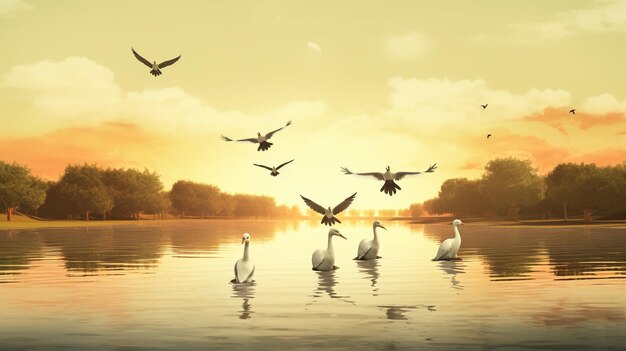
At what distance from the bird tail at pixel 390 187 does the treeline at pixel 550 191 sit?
3773 inches

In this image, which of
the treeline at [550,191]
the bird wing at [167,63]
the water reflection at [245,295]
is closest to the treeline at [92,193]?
→ the treeline at [550,191]

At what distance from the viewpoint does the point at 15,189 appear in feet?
460

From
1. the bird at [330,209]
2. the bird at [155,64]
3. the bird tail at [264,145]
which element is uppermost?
the bird at [155,64]

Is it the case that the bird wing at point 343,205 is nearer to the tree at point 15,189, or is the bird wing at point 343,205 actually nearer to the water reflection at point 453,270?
the water reflection at point 453,270

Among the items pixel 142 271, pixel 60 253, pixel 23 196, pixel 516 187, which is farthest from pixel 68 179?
pixel 142 271

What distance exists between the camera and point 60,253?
45938 millimetres

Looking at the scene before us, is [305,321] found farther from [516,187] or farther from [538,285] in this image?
[516,187]

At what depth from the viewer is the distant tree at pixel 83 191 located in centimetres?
16538

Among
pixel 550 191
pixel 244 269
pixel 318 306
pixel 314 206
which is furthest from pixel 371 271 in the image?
pixel 550 191

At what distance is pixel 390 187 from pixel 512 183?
400 ft

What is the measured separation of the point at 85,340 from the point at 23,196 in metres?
133

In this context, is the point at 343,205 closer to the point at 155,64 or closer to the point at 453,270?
the point at 453,270

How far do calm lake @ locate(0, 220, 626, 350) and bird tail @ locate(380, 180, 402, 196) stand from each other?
9.88 ft

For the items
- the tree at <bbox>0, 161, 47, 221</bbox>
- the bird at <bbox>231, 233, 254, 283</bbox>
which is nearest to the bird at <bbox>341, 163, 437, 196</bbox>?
the bird at <bbox>231, 233, 254, 283</bbox>
